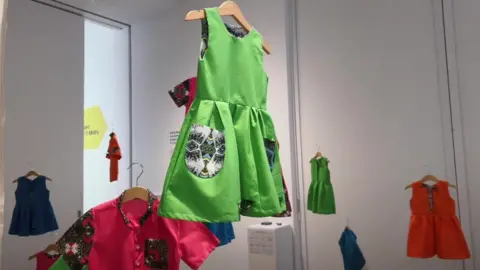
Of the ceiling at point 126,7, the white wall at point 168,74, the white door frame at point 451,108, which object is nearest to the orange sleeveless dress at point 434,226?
the white door frame at point 451,108

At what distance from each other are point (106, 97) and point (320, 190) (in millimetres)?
1288

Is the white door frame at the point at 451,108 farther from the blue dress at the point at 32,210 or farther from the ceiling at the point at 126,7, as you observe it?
the blue dress at the point at 32,210

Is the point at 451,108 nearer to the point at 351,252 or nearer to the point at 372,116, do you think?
the point at 372,116

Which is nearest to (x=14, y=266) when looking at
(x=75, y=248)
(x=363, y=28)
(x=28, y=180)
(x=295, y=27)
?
(x=28, y=180)

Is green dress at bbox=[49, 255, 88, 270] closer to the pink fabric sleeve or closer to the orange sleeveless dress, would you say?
the pink fabric sleeve

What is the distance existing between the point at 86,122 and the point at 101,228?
32.7 inches

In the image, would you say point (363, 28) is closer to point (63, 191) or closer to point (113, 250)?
point (113, 250)

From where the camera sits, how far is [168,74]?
104 inches

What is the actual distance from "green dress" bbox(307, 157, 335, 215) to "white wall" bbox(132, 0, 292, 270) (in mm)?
392

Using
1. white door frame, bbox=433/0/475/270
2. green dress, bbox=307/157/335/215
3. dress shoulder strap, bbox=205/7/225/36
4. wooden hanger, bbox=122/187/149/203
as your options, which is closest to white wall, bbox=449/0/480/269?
white door frame, bbox=433/0/475/270

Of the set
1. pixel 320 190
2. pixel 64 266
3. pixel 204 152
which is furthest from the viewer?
pixel 320 190

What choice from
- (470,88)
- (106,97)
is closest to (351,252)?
(470,88)

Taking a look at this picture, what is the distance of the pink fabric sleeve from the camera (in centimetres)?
125

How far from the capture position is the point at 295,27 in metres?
2.18
